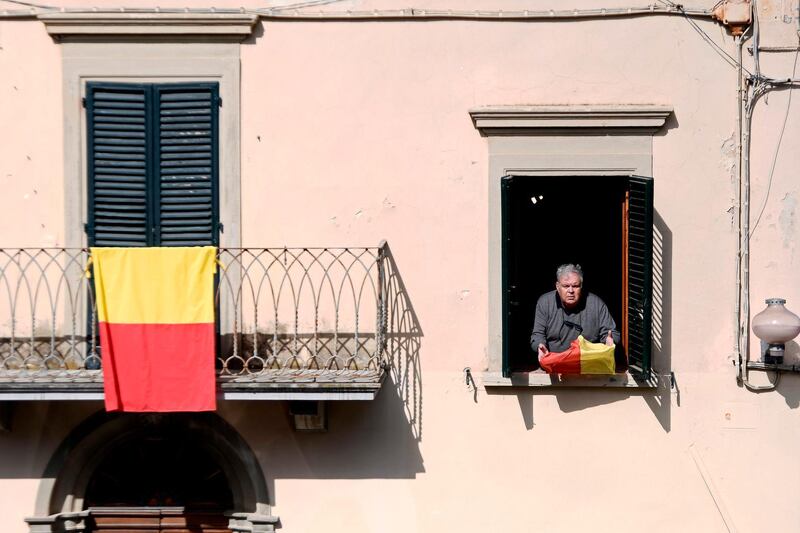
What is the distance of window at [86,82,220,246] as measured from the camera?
8.36 m

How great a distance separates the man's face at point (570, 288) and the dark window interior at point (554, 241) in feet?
1.21

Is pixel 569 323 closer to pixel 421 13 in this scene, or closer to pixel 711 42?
pixel 711 42

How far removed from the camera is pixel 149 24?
27.2ft

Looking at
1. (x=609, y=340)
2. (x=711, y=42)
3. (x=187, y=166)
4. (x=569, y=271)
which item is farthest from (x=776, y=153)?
(x=187, y=166)

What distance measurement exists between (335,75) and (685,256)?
304cm

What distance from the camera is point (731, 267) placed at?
8.23 metres

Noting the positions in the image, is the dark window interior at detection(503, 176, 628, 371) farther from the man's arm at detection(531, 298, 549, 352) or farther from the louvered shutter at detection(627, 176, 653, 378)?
the louvered shutter at detection(627, 176, 653, 378)

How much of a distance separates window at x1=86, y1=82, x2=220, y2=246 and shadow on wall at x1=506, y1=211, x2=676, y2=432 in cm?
290

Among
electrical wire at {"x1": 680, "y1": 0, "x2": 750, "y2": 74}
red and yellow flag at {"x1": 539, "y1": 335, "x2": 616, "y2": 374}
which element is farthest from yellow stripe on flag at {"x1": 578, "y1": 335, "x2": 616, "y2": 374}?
electrical wire at {"x1": 680, "y1": 0, "x2": 750, "y2": 74}

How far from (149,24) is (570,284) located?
3.79 metres

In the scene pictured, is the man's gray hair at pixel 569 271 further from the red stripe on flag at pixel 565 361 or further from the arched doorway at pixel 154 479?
the arched doorway at pixel 154 479

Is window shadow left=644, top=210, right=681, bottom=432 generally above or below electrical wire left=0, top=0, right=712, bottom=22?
below

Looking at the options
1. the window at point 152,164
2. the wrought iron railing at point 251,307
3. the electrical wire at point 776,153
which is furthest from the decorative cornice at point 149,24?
the electrical wire at point 776,153

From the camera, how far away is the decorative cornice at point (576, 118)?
816 centimetres
